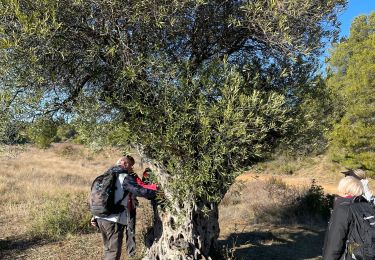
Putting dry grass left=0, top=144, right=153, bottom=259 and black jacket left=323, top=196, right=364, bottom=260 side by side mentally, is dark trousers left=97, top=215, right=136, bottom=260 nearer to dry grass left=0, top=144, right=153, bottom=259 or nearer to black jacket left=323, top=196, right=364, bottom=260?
dry grass left=0, top=144, right=153, bottom=259

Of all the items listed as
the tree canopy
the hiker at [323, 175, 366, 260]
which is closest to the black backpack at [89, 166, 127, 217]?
the hiker at [323, 175, 366, 260]

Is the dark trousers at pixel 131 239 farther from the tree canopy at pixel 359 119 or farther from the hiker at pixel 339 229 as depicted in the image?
the tree canopy at pixel 359 119

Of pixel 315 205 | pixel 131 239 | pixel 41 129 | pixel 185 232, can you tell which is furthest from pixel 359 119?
pixel 41 129

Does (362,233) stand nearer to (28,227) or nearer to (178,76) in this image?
(178,76)

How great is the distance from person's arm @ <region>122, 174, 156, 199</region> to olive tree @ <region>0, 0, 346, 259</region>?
0.27 metres

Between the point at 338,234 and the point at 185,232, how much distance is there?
2786 mm

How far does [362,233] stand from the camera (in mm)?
4172

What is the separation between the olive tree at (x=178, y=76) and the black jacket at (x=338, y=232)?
4.80 feet

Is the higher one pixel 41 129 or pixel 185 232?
pixel 41 129

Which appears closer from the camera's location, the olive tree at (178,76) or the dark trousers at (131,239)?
the olive tree at (178,76)

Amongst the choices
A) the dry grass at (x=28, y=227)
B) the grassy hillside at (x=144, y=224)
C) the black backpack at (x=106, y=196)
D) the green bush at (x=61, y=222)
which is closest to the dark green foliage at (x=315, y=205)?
the grassy hillside at (x=144, y=224)

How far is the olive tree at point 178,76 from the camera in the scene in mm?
5188

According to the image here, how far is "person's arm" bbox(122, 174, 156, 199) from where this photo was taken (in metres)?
6.01

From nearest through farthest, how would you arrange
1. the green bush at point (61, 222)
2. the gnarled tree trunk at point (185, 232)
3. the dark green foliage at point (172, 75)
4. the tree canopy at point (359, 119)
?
the dark green foliage at point (172, 75) < the gnarled tree trunk at point (185, 232) < the green bush at point (61, 222) < the tree canopy at point (359, 119)
